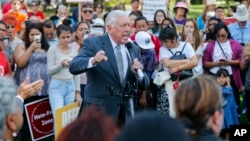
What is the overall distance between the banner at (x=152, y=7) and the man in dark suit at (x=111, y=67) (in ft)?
20.4

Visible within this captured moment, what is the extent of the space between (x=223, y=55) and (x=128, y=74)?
3747mm

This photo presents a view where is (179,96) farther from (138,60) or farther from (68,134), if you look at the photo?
(138,60)

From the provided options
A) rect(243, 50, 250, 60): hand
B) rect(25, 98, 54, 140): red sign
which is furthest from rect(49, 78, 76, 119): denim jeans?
rect(243, 50, 250, 60): hand

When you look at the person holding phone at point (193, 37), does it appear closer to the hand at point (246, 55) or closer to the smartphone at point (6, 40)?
the hand at point (246, 55)

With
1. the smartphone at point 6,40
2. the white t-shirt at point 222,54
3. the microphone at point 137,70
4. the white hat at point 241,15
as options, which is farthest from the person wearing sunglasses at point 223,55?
the microphone at point 137,70

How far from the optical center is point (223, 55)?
1001cm

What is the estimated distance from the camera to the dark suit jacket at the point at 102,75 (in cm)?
652

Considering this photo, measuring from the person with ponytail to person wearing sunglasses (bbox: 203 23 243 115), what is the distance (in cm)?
219

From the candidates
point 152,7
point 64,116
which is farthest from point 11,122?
point 152,7

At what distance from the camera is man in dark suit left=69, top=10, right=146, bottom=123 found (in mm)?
6520

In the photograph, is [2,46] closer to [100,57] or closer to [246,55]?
[100,57]

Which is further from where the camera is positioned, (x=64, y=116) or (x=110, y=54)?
(x=64, y=116)

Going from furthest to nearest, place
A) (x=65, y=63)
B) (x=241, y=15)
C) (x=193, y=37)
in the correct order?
(x=241, y=15), (x=193, y=37), (x=65, y=63)

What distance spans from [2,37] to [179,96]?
6151 mm
